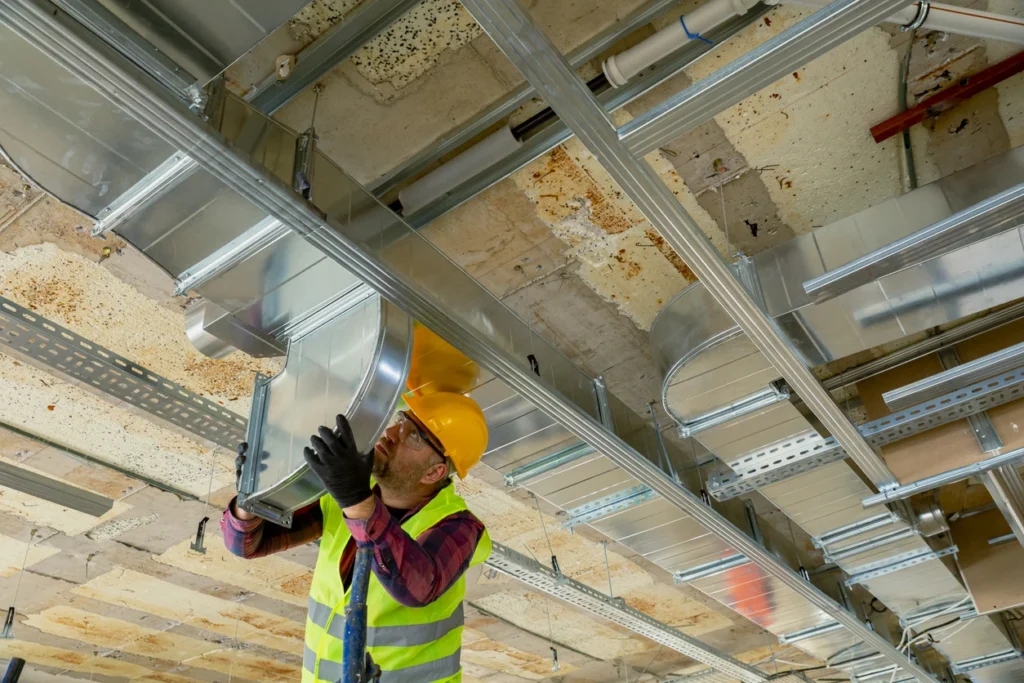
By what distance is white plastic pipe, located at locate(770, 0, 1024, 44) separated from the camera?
6.35 ft

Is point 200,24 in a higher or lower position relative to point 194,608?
lower

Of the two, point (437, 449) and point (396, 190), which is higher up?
point (396, 190)

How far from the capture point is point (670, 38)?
80.1 inches

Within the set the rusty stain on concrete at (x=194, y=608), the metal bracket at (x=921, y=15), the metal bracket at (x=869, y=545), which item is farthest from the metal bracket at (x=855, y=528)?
the rusty stain on concrete at (x=194, y=608)

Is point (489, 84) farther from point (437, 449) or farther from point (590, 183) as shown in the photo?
point (437, 449)

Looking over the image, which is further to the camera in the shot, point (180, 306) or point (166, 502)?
point (166, 502)

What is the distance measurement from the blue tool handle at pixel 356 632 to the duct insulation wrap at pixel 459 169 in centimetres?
119

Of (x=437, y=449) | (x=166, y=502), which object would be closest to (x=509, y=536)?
(x=166, y=502)

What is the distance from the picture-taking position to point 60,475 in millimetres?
3654

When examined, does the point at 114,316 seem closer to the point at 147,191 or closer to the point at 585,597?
the point at 147,191

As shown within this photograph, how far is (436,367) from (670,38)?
1227mm

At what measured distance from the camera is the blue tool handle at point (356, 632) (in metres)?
1.63

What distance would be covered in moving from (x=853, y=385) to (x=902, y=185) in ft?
4.03

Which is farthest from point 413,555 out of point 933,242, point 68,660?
point 68,660
